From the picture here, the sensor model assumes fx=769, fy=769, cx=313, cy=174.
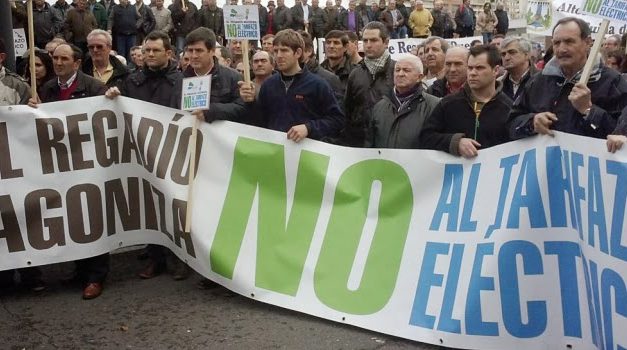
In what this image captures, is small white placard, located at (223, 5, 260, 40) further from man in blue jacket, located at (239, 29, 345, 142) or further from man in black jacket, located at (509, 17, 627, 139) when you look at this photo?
man in black jacket, located at (509, 17, 627, 139)

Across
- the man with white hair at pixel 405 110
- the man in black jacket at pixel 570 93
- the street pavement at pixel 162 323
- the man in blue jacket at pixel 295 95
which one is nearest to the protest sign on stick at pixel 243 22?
the man in blue jacket at pixel 295 95

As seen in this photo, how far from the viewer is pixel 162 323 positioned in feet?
15.9

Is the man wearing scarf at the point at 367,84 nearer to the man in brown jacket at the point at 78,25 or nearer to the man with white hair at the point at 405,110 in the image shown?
the man with white hair at the point at 405,110

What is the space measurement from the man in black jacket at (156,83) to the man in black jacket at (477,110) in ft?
6.84

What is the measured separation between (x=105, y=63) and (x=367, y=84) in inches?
87.1

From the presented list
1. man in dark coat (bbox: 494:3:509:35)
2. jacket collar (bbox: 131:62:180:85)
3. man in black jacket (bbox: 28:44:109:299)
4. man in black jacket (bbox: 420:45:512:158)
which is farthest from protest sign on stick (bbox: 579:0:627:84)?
man in dark coat (bbox: 494:3:509:35)

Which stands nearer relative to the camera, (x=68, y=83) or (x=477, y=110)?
(x=477, y=110)

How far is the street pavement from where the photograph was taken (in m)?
4.49

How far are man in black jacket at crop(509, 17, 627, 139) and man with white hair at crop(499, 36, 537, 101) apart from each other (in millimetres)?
1979

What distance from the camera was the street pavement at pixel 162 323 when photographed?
4.49 metres

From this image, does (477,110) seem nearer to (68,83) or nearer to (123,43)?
(68,83)

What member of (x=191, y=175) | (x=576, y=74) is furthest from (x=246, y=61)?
(x=576, y=74)

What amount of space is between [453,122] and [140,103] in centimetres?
230

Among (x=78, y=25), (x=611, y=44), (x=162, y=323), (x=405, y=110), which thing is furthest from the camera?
(x=78, y=25)
